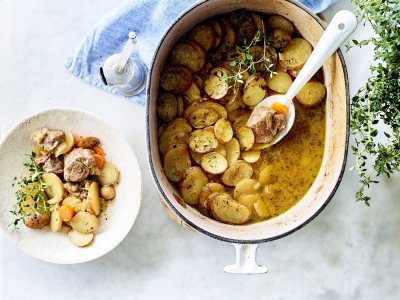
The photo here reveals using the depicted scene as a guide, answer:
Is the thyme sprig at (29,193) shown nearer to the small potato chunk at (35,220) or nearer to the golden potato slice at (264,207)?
the small potato chunk at (35,220)

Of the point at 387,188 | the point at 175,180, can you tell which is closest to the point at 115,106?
the point at 175,180

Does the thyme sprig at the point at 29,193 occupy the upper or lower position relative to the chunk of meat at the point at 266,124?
lower

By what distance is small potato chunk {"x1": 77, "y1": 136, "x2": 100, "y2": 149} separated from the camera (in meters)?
1.89

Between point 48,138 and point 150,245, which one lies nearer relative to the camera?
point 48,138

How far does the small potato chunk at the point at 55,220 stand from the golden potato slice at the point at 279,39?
812 millimetres

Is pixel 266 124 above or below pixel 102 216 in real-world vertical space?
above

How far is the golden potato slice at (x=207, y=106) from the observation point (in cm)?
180

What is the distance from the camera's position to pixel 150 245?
198 centimetres

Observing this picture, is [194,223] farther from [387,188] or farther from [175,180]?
[387,188]

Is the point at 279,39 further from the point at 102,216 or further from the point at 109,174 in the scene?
the point at 102,216

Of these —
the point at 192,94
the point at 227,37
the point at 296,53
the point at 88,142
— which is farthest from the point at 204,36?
the point at 88,142

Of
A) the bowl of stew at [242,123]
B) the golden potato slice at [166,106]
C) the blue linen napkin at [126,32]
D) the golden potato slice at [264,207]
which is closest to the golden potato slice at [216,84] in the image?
the bowl of stew at [242,123]

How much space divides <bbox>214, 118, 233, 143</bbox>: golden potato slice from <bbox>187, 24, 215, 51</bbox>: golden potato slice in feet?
0.72

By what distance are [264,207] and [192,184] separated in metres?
0.22
